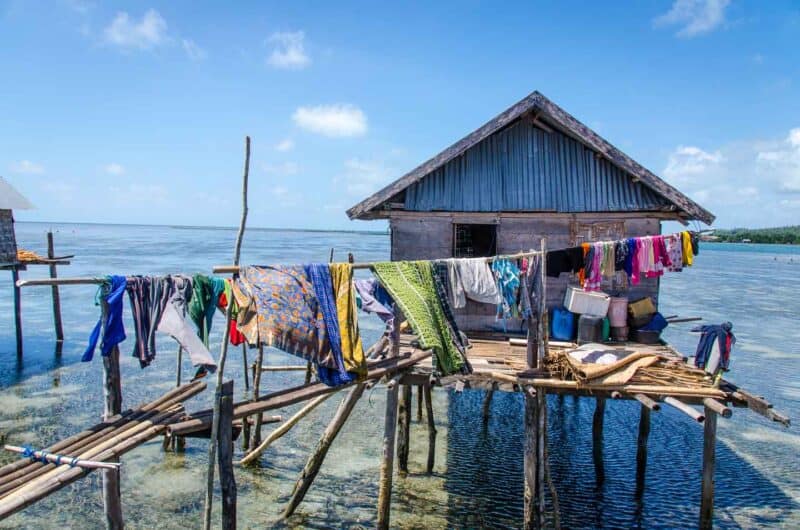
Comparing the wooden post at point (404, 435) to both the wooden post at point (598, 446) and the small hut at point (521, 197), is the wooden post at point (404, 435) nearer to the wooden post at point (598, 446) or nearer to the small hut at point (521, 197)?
the small hut at point (521, 197)

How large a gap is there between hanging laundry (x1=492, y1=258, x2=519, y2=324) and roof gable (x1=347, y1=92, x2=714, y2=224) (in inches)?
128

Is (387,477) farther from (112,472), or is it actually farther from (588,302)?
A: (588,302)

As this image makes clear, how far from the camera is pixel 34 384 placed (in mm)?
16734

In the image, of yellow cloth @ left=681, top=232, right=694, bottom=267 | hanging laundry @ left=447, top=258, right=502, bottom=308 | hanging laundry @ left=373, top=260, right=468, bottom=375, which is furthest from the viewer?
yellow cloth @ left=681, top=232, right=694, bottom=267

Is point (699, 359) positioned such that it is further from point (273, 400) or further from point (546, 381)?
point (273, 400)

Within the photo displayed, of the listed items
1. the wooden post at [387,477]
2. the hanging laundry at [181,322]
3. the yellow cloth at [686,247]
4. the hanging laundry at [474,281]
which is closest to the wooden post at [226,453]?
the hanging laundry at [181,322]

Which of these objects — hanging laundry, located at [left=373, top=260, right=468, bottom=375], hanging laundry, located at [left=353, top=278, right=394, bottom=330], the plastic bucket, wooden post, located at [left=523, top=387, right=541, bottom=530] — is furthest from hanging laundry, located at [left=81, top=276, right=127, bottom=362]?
the plastic bucket

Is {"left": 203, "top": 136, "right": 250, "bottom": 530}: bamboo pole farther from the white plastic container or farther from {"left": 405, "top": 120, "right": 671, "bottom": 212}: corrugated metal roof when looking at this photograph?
the white plastic container

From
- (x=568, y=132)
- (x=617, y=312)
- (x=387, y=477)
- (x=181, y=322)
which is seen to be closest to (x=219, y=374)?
(x=181, y=322)

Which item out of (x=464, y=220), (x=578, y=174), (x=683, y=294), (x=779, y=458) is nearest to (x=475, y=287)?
(x=464, y=220)

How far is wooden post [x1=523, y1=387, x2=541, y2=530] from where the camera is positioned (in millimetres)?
8266

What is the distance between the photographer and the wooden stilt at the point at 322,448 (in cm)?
864

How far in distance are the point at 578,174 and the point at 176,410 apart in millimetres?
9236

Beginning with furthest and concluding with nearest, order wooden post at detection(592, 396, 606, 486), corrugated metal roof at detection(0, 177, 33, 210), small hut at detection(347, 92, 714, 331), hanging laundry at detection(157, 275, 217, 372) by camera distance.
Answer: corrugated metal roof at detection(0, 177, 33, 210)
small hut at detection(347, 92, 714, 331)
wooden post at detection(592, 396, 606, 486)
hanging laundry at detection(157, 275, 217, 372)
